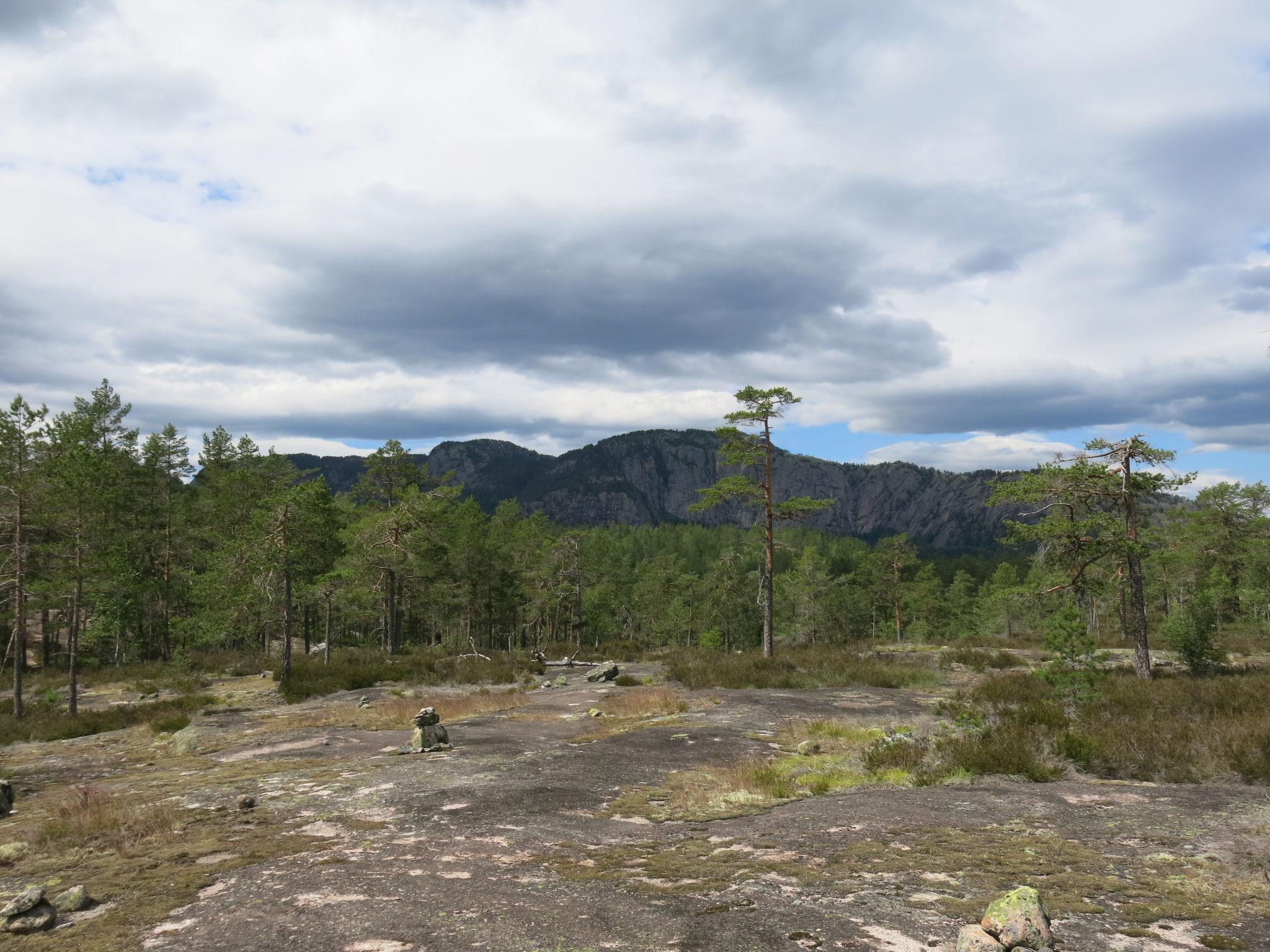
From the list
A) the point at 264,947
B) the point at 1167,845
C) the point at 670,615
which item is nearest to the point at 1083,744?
the point at 1167,845

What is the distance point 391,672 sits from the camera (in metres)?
29.8

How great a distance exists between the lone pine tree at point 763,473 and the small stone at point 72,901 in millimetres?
24441

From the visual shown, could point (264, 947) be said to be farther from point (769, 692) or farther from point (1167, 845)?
point (769, 692)

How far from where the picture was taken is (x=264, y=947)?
16.4ft

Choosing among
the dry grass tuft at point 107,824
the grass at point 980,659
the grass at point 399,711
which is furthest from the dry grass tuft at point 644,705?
the grass at point 980,659

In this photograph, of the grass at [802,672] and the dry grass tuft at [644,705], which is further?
the grass at [802,672]

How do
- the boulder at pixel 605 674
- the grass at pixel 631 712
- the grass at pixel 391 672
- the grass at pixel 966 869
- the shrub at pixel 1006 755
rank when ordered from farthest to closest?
the boulder at pixel 605 674 < the grass at pixel 391 672 < the grass at pixel 631 712 < the shrub at pixel 1006 755 < the grass at pixel 966 869

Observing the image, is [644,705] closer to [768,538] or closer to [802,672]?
[802,672]

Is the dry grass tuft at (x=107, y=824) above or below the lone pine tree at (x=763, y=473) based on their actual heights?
below

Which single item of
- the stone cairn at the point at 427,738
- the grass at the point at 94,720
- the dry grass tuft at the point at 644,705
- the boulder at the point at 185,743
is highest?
the stone cairn at the point at 427,738

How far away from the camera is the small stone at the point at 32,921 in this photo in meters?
5.46

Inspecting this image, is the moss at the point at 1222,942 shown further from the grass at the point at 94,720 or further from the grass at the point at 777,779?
the grass at the point at 94,720

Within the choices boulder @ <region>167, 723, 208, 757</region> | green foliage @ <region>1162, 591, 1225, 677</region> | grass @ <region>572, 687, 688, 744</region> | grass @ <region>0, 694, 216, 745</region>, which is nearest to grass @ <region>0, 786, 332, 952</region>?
boulder @ <region>167, 723, 208, 757</region>

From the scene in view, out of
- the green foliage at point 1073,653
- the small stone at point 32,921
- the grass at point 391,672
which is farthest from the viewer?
the grass at point 391,672
